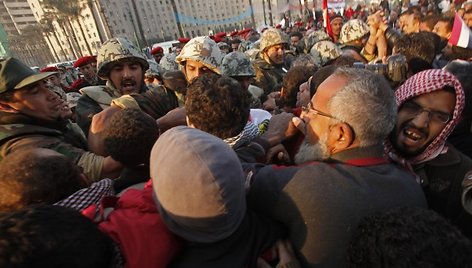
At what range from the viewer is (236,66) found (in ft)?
12.4

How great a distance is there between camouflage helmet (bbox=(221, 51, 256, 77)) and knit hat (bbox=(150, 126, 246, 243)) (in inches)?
110

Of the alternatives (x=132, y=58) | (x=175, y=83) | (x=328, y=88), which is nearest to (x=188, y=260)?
(x=328, y=88)

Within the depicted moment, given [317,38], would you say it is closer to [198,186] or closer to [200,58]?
[200,58]

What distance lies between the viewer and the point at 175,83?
3.29 meters

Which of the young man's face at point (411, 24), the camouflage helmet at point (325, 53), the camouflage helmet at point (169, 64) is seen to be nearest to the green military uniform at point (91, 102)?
the camouflage helmet at point (169, 64)

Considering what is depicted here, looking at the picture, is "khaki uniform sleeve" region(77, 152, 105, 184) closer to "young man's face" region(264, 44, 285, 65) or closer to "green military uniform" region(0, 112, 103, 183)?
"green military uniform" region(0, 112, 103, 183)

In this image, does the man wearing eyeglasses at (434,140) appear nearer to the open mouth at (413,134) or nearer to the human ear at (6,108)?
the open mouth at (413,134)

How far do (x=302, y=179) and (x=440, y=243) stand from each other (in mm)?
507

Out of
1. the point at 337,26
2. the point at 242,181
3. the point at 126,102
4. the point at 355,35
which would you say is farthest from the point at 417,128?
the point at 337,26

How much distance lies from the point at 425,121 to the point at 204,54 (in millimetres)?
2337

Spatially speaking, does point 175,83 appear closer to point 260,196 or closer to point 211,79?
point 211,79

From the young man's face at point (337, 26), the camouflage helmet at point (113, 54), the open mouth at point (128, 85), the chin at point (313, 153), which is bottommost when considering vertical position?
the young man's face at point (337, 26)

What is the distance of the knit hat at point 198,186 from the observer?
94cm

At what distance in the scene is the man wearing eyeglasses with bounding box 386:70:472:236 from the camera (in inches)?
66.1
